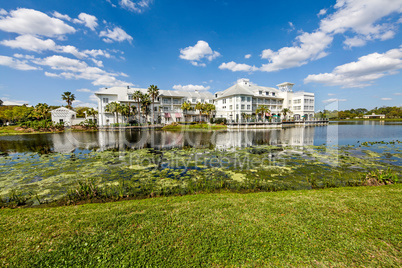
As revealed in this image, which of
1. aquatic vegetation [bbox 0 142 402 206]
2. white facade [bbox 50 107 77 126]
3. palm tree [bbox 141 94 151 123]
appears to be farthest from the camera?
white facade [bbox 50 107 77 126]

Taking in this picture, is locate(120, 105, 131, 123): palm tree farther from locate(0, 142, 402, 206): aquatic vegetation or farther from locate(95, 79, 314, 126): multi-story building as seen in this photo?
locate(0, 142, 402, 206): aquatic vegetation

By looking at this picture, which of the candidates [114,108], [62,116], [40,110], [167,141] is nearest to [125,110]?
[114,108]

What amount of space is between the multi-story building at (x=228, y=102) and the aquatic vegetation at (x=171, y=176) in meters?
38.1

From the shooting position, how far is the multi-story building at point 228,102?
52.2 metres

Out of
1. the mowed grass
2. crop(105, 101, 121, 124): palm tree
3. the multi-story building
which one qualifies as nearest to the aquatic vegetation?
the mowed grass

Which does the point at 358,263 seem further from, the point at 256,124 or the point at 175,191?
the point at 256,124

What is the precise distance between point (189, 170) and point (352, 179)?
28.6ft

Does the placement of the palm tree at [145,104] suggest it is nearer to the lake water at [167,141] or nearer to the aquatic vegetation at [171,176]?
the lake water at [167,141]

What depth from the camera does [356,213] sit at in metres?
4.72

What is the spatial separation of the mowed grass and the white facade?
5416 centimetres

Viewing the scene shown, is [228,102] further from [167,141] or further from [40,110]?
[40,110]

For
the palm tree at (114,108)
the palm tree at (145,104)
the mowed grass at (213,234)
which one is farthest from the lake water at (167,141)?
the palm tree at (145,104)

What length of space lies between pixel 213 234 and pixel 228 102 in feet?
180

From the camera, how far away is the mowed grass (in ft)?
10.8
